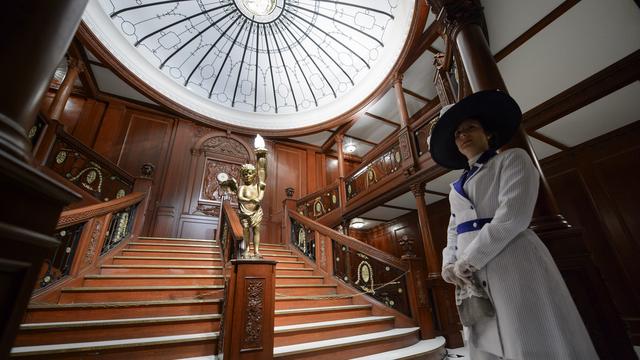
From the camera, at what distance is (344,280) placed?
4.44 metres

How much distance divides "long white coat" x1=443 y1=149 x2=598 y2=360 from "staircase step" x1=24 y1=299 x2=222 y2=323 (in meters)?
2.67

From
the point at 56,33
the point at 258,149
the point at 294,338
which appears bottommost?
the point at 294,338

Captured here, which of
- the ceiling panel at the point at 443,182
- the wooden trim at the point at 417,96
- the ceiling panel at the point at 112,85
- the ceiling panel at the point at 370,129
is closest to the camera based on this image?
the ceiling panel at the point at 443,182

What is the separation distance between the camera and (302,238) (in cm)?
576

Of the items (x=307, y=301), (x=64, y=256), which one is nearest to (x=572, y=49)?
(x=307, y=301)

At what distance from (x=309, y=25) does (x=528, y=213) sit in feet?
22.6

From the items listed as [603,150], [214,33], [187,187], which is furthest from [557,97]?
[187,187]

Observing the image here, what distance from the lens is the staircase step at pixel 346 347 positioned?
2426mm

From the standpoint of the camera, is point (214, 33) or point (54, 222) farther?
point (214, 33)

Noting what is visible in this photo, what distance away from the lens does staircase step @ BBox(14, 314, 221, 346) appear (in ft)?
6.79

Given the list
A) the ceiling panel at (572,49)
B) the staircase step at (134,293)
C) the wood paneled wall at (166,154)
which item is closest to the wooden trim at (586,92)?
the ceiling panel at (572,49)

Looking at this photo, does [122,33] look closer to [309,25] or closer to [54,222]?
[309,25]

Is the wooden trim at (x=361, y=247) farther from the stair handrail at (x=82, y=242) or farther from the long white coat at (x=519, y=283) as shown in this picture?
the stair handrail at (x=82, y=242)

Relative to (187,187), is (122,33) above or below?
above
